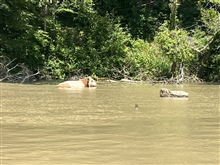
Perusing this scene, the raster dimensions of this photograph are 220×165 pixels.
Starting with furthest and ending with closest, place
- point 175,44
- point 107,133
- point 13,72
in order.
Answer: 1. point 175,44
2. point 13,72
3. point 107,133

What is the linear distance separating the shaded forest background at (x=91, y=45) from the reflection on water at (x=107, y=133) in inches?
454

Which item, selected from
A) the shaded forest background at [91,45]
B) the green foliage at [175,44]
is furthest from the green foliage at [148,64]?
the green foliage at [175,44]

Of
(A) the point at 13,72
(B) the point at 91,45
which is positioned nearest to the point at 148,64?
(B) the point at 91,45

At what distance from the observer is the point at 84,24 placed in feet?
88.4

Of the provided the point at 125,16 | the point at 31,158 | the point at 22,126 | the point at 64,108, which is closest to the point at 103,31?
the point at 125,16

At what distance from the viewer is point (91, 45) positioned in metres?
25.5

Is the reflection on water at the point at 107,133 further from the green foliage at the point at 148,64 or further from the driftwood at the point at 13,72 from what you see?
the green foliage at the point at 148,64

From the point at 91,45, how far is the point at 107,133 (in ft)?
61.3

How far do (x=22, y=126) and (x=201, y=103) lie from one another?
19.8ft

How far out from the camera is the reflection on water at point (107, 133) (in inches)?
209

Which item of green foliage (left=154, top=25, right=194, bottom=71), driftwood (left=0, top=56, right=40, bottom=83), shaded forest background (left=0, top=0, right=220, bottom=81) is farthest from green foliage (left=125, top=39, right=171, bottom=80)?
driftwood (left=0, top=56, right=40, bottom=83)

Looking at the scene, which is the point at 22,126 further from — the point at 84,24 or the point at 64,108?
the point at 84,24

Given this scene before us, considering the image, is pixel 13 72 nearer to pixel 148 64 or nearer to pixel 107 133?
pixel 148 64

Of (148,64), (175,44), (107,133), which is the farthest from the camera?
(148,64)
